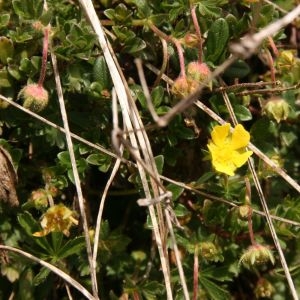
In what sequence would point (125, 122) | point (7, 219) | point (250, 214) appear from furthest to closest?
point (7, 219), point (250, 214), point (125, 122)

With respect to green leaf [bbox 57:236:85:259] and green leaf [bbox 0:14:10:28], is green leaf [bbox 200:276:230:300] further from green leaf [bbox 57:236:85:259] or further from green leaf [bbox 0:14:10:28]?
green leaf [bbox 0:14:10:28]

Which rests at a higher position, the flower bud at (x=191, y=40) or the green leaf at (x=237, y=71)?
the flower bud at (x=191, y=40)

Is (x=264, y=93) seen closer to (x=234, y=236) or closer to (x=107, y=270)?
(x=234, y=236)

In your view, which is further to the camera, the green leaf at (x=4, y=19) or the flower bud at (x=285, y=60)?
the flower bud at (x=285, y=60)

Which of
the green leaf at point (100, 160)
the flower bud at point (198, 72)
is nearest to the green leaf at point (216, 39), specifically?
the flower bud at point (198, 72)

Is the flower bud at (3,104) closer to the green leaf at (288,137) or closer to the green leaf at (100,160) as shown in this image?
the green leaf at (100,160)

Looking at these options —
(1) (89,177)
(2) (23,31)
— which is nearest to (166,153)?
(1) (89,177)
